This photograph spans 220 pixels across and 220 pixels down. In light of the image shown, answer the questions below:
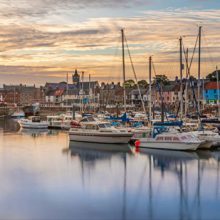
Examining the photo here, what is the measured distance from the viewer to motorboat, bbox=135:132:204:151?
30.8m

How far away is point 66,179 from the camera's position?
73.9 feet

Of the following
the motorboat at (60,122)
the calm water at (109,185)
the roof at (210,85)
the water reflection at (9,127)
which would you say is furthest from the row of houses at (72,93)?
the calm water at (109,185)

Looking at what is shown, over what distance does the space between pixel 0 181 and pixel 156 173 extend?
791cm

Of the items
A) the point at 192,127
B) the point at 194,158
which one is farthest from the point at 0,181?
the point at 192,127

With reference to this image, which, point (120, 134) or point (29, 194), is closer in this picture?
point (29, 194)

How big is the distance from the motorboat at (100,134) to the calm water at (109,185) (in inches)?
119

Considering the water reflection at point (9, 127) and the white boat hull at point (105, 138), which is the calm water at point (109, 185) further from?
the water reflection at point (9, 127)

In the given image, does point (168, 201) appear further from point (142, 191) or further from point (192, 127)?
point (192, 127)

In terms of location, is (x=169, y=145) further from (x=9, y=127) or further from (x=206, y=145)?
(x=9, y=127)

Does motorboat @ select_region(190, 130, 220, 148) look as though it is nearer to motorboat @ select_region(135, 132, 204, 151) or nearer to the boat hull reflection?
motorboat @ select_region(135, 132, 204, 151)

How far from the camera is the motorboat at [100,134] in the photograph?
35.6m

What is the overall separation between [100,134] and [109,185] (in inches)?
598

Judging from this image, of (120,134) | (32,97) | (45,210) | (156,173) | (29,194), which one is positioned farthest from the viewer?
(32,97)

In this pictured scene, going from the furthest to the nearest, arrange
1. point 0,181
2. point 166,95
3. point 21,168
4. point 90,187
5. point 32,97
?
point 32,97, point 166,95, point 21,168, point 0,181, point 90,187
